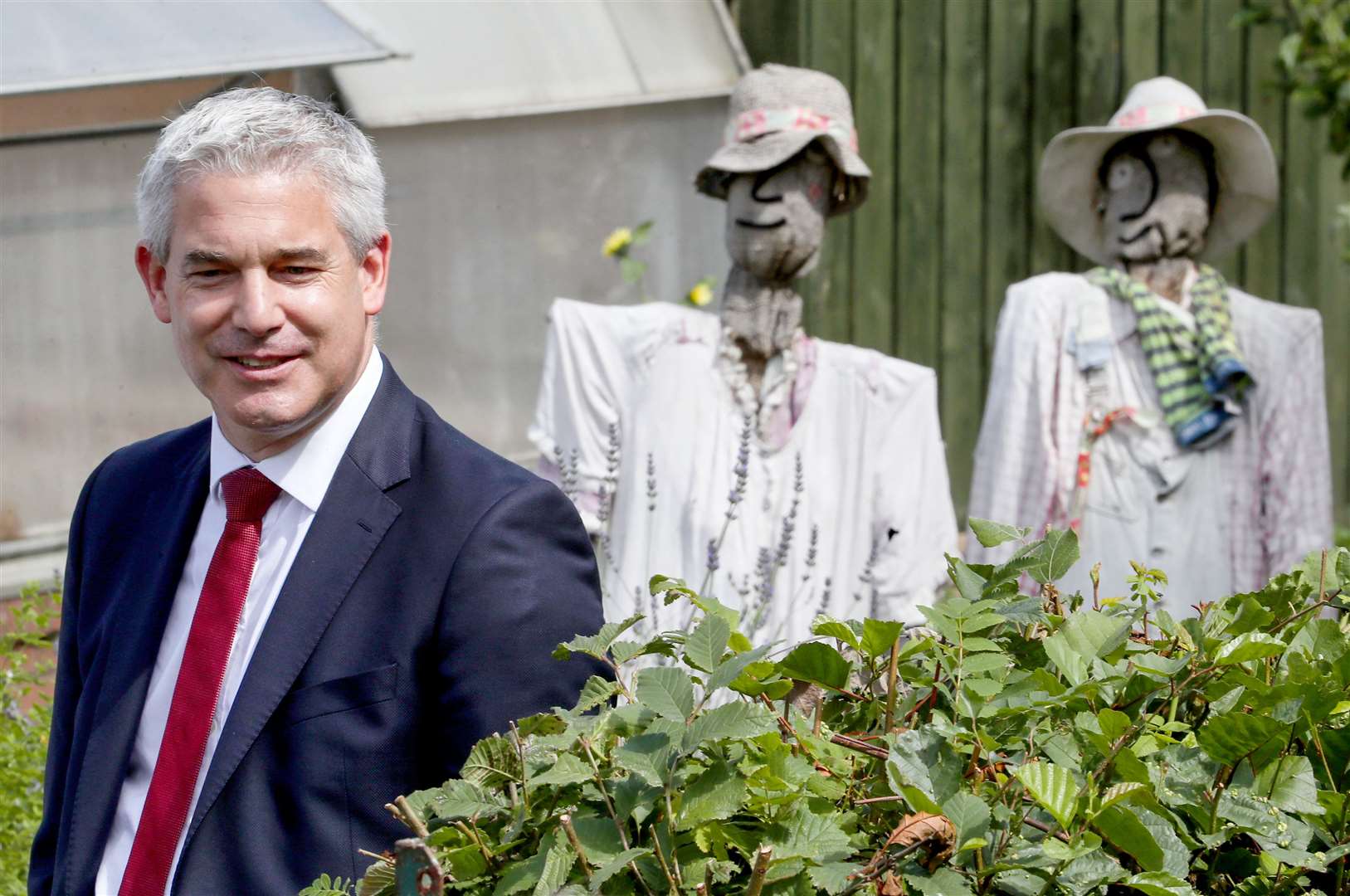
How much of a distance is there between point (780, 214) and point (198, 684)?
265 cm

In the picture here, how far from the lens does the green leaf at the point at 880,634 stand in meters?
1.12

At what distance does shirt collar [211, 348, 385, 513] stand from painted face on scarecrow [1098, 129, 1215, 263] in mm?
2962

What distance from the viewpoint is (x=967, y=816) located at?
0.97m

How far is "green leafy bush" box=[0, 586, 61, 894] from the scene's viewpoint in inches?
106

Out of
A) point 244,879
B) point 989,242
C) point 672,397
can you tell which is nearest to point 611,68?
point 989,242

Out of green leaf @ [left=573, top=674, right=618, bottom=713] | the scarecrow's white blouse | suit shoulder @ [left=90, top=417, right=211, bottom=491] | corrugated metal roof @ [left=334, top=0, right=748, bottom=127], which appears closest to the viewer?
green leaf @ [left=573, top=674, right=618, bottom=713]

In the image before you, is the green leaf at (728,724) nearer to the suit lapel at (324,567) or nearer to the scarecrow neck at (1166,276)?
the suit lapel at (324,567)

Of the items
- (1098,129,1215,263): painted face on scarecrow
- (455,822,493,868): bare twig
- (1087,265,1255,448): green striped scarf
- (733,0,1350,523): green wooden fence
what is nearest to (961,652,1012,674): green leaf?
(455,822,493,868): bare twig

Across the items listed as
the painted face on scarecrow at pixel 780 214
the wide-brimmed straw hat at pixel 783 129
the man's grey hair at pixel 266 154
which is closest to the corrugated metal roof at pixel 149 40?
the wide-brimmed straw hat at pixel 783 129

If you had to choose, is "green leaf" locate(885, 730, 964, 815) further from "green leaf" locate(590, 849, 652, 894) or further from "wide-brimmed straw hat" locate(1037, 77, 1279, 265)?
"wide-brimmed straw hat" locate(1037, 77, 1279, 265)

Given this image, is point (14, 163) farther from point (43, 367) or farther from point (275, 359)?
point (275, 359)

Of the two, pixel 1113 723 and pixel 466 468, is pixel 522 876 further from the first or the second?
pixel 466 468

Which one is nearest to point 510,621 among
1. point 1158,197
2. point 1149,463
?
point 1149,463

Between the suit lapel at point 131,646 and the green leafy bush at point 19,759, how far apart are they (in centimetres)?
80
